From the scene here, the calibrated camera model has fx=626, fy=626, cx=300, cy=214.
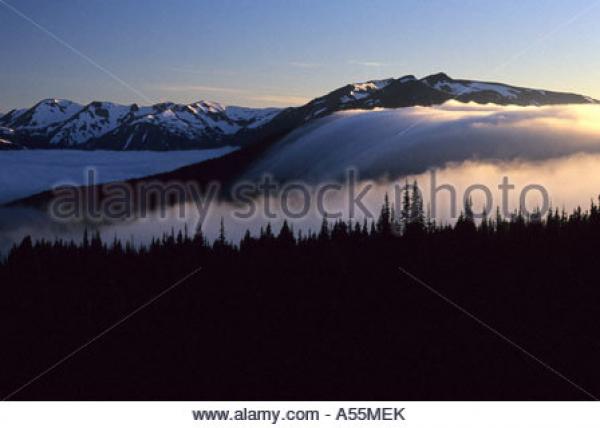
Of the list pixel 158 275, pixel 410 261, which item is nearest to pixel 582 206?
pixel 410 261

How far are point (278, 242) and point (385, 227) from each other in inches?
1074

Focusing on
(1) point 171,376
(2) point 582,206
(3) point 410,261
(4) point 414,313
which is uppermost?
(2) point 582,206

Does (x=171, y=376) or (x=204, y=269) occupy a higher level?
(x=204, y=269)

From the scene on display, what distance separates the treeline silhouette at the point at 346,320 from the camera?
124m

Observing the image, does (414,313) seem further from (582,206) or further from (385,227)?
(582,206)

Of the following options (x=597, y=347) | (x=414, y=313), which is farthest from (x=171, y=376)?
(x=597, y=347)

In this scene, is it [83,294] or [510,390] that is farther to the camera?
[83,294]

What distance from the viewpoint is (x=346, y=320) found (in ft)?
445

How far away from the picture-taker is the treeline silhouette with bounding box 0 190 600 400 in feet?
406

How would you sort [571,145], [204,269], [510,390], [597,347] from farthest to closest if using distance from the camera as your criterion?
[571,145]
[204,269]
[597,347]
[510,390]
